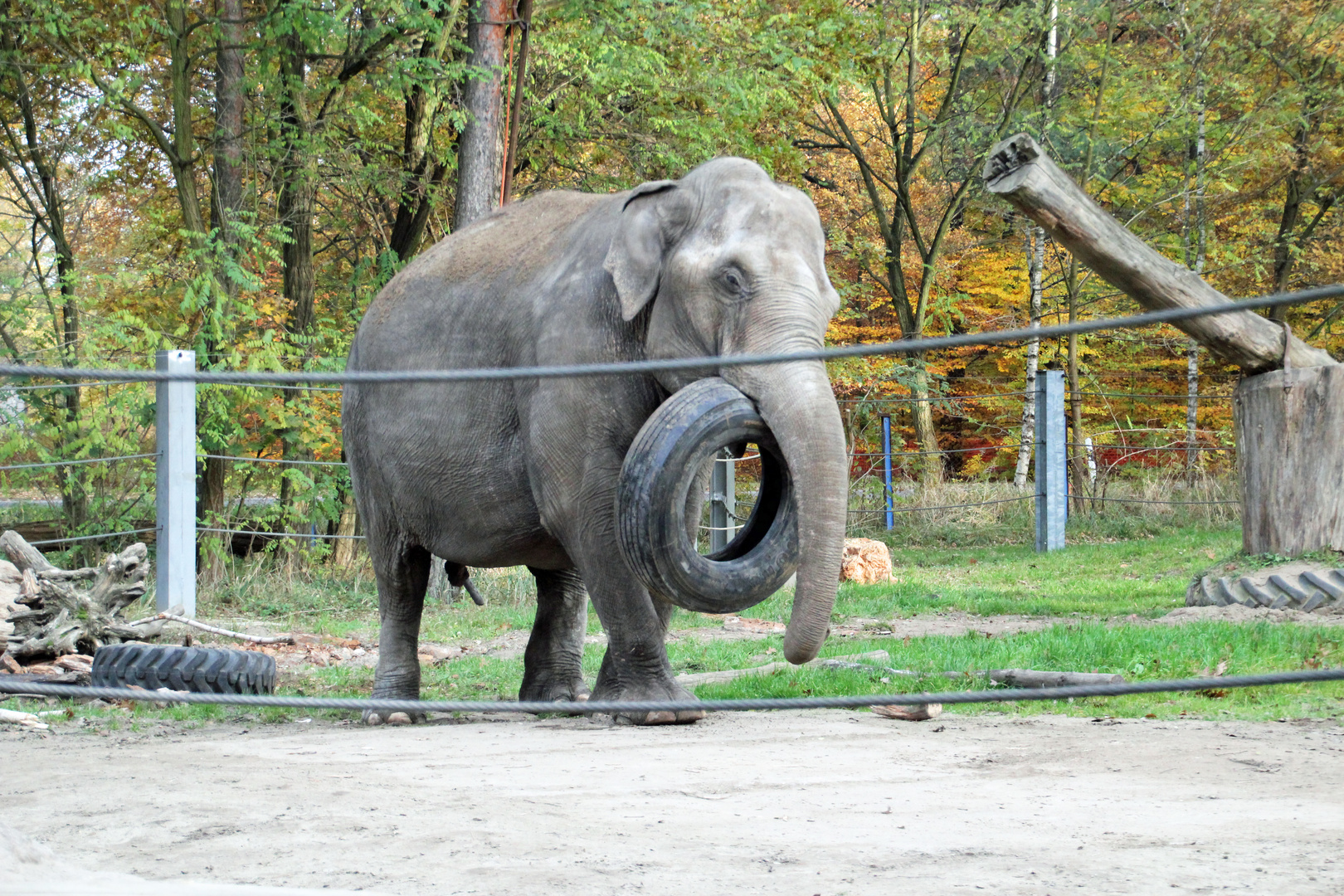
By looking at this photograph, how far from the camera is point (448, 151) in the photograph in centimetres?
1430

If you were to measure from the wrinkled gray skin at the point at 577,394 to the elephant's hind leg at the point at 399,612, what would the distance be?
0.01 meters

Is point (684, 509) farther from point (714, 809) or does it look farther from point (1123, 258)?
point (1123, 258)

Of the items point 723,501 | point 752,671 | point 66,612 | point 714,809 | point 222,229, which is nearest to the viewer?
point 714,809

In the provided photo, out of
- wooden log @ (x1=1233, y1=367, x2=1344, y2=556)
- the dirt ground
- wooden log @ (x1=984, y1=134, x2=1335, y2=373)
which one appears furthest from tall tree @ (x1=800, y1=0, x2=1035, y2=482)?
the dirt ground

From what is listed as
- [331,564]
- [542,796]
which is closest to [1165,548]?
[331,564]

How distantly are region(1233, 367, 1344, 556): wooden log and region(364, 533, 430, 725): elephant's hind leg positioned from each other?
6018mm

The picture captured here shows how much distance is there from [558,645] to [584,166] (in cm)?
1048

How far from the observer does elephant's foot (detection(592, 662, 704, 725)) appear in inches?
215

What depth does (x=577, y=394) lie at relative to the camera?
5453 mm

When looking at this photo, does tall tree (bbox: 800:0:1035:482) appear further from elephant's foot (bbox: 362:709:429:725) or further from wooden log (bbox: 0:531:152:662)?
elephant's foot (bbox: 362:709:429:725)

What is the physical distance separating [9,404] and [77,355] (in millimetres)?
695

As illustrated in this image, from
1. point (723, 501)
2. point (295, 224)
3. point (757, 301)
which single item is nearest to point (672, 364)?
point (757, 301)

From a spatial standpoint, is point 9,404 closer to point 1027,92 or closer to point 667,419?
point 667,419

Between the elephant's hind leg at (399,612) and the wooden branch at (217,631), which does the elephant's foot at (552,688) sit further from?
the wooden branch at (217,631)
